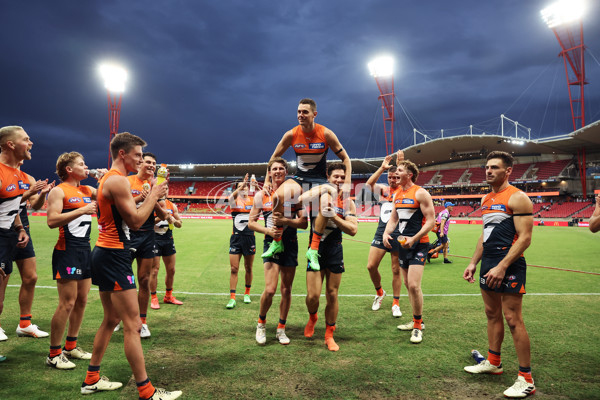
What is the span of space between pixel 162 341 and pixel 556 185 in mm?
68338

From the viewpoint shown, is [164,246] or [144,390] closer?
[144,390]

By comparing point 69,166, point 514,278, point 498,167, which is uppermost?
point 69,166

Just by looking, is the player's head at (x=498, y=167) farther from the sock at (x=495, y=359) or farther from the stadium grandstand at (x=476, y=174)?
the stadium grandstand at (x=476, y=174)

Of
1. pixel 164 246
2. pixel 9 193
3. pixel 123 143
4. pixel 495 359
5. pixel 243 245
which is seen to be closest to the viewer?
pixel 123 143

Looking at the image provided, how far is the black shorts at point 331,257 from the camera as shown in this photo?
5.42 m

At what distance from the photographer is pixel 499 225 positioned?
422 cm

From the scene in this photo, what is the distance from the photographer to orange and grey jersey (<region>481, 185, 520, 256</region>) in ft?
13.6

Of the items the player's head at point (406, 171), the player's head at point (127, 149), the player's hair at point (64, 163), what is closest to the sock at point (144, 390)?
the player's head at point (127, 149)

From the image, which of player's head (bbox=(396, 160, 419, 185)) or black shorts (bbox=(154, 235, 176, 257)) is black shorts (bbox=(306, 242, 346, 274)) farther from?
black shorts (bbox=(154, 235, 176, 257))

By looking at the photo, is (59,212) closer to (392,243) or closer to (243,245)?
(243,245)

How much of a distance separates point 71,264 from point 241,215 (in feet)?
12.8

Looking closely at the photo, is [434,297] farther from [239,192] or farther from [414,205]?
[239,192]

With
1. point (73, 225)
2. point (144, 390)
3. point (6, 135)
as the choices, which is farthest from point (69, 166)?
point (144, 390)

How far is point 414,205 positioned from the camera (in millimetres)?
6145
